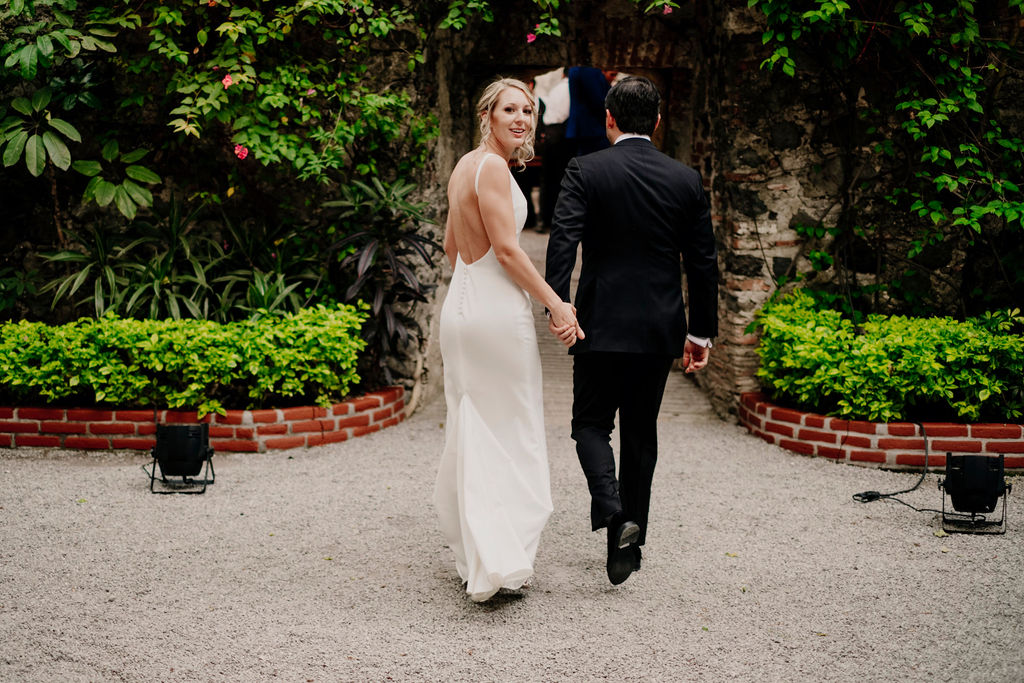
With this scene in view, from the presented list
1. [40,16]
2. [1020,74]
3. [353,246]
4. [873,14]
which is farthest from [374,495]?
[1020,74]

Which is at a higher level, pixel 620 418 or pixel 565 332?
pixel 565 332

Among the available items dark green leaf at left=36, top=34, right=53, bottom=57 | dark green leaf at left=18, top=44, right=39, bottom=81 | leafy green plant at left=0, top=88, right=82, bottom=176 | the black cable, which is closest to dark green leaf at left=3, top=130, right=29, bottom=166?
leafy green plant at left=0, top=88, right=82, bottom=176

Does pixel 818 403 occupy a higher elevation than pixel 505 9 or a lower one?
lower

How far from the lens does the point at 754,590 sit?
3311 millimetres

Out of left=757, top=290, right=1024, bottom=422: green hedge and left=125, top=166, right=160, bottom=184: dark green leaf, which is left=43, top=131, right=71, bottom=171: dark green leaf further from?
left=757, top=290, right=1024, bottom=422: green hedge

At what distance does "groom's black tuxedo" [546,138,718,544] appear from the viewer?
3.17 meters

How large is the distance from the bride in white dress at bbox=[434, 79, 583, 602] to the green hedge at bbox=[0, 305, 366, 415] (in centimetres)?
207

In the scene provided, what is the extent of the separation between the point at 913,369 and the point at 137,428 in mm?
4238

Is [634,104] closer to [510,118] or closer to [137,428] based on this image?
[510,118]

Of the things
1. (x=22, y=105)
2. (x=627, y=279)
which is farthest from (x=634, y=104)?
(x=22, y=105)

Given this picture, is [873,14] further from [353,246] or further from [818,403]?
[353,246]

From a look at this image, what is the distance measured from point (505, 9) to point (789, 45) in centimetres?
195

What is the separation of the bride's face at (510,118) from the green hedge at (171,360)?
7.64 ft

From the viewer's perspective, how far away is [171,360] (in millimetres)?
4906
